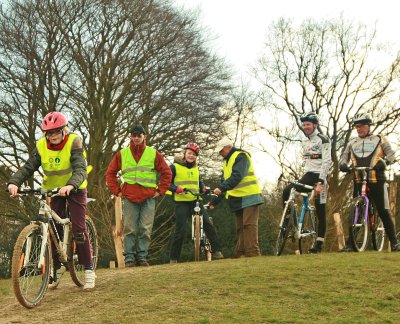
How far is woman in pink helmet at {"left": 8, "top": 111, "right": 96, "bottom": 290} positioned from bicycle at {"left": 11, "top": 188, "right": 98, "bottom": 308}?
15 centimetres

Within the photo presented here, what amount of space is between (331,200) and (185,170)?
963 centimetres

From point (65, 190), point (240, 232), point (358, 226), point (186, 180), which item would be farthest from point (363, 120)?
point (65, 190)

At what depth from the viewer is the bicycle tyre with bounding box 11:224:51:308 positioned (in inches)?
283

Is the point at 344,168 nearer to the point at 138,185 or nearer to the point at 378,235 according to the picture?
the point at 378,235

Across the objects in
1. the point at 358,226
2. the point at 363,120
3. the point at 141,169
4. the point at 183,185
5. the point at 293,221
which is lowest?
the point at 358,226

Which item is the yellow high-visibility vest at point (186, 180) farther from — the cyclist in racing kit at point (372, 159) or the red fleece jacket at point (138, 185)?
the cyclist in racing kit at point (372, 159)

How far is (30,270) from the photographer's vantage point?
24.4 ft

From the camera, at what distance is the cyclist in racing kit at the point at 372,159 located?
11602mm

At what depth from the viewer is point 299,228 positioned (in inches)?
473

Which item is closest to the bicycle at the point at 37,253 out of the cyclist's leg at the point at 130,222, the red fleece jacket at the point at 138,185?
the red fleece jacket at the point at 138,185

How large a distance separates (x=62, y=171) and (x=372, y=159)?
5305 mm

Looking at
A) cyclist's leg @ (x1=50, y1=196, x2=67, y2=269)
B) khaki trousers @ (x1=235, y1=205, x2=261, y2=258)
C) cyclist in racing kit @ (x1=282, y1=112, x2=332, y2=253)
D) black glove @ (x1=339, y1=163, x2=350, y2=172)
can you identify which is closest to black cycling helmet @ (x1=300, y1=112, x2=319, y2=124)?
cyclist in racing kit @ (x1=282, y1=112, x2=332, y2=253)

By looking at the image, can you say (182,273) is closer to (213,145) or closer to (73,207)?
(73,207)

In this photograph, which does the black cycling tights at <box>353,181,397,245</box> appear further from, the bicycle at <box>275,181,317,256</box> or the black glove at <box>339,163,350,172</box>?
the bicycle at <box>275,181,317,256</box>
